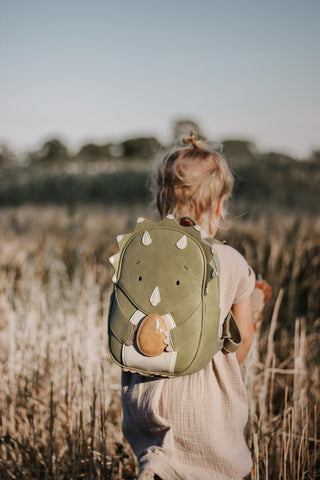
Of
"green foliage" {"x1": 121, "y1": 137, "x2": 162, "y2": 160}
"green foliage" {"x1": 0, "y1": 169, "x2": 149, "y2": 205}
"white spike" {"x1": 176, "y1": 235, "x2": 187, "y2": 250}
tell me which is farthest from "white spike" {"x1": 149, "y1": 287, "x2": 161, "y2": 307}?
"green foliage" {"x1": 121, "y1": 137, "x2": 162, "y2": 160}

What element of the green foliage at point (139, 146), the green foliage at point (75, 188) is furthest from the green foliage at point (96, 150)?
the green foliage at point (75, 188)

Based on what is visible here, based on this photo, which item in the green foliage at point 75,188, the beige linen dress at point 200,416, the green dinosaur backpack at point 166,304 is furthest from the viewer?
the green foliage at point 75,188

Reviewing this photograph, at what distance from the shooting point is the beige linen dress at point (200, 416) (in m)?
1.21

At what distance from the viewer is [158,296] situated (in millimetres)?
1077

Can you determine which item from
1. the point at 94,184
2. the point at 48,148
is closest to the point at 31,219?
the point at 94,184

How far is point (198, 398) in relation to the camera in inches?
48.1

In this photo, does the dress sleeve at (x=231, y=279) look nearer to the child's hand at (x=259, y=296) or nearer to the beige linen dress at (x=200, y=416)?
the beige linen dress at (x=200, y=416)

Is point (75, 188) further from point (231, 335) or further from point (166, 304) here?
point (166, 304)

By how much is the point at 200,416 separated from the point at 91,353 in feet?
4.17

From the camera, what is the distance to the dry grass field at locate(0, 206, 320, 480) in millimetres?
1711

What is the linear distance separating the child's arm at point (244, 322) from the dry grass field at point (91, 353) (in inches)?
15.9

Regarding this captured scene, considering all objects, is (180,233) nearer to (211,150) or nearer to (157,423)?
(211,150)

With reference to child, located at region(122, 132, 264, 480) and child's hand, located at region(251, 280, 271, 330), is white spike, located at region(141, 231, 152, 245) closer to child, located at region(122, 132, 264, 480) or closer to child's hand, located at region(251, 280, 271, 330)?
child, located at region(122, 132, 264, 480)

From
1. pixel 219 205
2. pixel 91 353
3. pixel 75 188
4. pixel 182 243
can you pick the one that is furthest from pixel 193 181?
pixel 75 188
